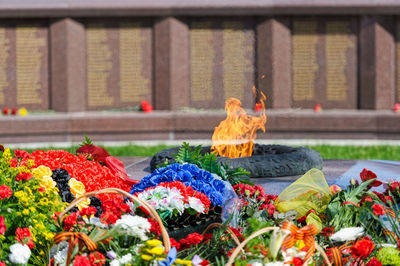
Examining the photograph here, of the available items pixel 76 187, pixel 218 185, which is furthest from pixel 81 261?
pixel 218 185

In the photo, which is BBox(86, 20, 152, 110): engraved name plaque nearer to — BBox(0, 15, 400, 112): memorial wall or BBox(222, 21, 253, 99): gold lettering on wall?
BBox(0, 15, 400, 112): memorial wall

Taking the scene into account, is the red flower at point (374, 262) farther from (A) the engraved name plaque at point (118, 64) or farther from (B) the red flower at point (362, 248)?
(A) the engraved name plaque at point (118, 64)

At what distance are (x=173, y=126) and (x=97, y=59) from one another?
2390 mm

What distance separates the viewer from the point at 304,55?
46.9ft

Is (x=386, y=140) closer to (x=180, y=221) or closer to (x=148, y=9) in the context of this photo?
(x=148, y=9)

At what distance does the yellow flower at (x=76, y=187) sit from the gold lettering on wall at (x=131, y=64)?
9.93 metres

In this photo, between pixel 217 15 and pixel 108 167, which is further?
pixel 217 15

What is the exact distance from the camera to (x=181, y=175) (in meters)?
4.50

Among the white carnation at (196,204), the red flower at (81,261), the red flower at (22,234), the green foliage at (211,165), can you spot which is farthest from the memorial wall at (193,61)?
the red flower at (81,261)

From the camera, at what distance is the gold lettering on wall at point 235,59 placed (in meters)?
14.2

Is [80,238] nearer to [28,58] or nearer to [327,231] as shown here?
[327,231]

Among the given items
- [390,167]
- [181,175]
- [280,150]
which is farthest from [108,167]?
[390,167]

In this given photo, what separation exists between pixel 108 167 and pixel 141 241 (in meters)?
2.50

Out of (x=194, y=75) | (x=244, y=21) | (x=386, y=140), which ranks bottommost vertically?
(x=386, y=140)
